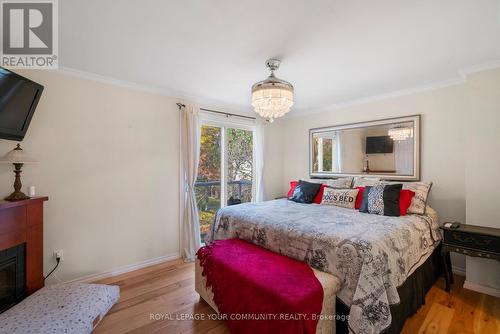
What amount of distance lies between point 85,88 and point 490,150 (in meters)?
4.33

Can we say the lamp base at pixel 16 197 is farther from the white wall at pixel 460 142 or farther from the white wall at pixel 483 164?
the white wall at pixel 483 164

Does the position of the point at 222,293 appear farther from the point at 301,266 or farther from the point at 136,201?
the point at 136,201

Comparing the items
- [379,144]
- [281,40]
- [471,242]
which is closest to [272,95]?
[281,40]

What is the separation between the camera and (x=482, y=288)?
2340 mm

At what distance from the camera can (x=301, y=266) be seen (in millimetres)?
1805

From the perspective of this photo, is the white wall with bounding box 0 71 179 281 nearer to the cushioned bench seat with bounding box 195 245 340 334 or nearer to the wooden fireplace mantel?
the wooden fireplace mantel

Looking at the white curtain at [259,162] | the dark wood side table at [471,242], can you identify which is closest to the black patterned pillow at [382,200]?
the dark wood side table at [471,242]

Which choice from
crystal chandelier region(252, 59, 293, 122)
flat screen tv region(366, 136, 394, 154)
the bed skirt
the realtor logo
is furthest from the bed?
the realtor logo

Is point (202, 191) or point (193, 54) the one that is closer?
point (193, 54)

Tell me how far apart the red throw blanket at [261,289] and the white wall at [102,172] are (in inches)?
50.2

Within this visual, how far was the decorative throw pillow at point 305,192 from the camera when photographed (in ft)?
10.9

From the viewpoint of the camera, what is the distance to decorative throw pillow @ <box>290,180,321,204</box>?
3.33m

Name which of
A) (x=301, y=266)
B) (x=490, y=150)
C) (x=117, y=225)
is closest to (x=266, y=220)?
(x=301, y=266)

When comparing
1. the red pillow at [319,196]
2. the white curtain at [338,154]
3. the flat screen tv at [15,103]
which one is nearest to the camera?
the flat screen tv at [15,103]
